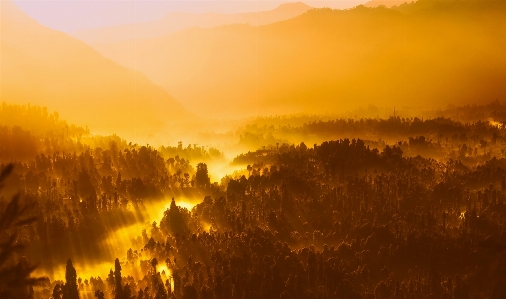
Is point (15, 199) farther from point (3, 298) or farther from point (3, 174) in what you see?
point (3, 298)

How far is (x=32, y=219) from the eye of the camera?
28312 mm

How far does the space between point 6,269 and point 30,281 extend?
4.92ft

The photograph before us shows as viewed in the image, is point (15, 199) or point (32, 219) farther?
point (32, 219)

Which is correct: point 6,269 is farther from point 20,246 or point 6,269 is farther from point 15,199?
point 15,199

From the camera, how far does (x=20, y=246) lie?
27.6m

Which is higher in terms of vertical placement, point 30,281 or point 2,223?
point 2,223

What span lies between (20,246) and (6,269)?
4.69 ft

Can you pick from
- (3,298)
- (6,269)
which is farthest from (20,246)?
(3,298)

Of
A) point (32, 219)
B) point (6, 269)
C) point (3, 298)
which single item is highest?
point (32, 219)

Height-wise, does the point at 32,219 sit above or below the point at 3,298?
above


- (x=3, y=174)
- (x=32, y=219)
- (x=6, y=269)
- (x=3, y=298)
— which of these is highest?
(x=3, y=174)

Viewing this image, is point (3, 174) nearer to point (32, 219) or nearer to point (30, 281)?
point (32, 219)

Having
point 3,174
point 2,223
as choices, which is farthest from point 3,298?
point 3,174

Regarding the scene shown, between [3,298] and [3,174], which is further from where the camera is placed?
[3,298]
